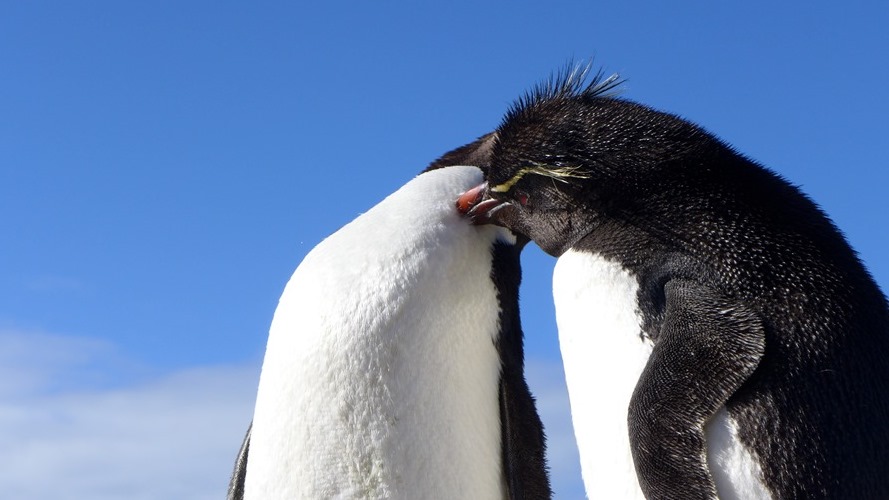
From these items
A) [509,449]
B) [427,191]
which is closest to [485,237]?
[427,191]

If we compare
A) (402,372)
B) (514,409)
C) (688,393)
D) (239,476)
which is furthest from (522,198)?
(239,476)

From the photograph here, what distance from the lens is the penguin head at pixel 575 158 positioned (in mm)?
3559

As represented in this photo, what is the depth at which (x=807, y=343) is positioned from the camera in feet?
10.2

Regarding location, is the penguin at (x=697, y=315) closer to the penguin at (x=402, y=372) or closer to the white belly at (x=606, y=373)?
the white belly at (x=606, y=373)

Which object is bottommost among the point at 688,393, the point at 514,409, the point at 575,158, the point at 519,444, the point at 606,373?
the point at 688,393

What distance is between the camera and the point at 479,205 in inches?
163

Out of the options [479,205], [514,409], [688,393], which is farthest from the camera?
[514,409]

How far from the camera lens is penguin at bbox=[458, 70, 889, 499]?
119 inches

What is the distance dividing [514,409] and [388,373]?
562mm

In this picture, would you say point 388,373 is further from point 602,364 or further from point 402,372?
point 602,364

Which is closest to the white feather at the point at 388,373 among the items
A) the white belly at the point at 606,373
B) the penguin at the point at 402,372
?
the penguin at the point at 402,372

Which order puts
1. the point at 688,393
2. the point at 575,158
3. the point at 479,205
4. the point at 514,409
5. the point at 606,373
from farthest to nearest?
the point at 514,409, the point at 479,205, the point at 575,158, the point at 606,373, the point at 688,393

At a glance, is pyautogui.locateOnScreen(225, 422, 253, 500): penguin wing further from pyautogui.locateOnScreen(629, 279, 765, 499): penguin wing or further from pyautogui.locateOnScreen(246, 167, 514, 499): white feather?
pyautogui.locateOnScreen(629, 279, 765, 499): penguin wing

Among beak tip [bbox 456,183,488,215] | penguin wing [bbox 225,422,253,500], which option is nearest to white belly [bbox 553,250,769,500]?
Answer: beak tip [bbox 456,183,488,215]
